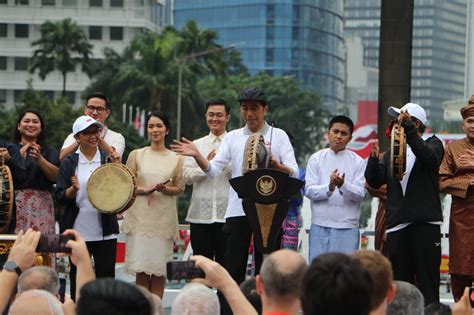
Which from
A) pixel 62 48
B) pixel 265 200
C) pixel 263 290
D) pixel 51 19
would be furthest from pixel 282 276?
pixel 51 19

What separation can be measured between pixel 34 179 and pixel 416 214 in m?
3.08

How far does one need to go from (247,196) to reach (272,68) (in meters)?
165

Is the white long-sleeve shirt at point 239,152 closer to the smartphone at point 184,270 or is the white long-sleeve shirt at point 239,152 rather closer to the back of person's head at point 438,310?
the back of person's head at point 438,310

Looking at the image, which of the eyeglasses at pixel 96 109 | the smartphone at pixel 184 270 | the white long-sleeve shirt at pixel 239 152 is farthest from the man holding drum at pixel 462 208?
Answer: the smartphone at pixel 184 270

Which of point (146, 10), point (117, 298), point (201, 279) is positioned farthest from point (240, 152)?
point (146, 10)

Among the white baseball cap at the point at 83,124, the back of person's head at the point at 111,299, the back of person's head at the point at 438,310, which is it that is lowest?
the back of person's head at the point at 438,310

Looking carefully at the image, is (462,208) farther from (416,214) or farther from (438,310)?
(438,310)

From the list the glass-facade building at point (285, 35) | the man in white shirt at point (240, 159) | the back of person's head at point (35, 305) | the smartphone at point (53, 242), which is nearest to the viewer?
the back of person's head at point (35, 305)

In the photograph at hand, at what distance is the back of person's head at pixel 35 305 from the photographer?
593 centimetres

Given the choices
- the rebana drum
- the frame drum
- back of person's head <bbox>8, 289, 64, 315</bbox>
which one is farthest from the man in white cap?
back of person's head <bbox>8, 289, 64, 315</bbox>

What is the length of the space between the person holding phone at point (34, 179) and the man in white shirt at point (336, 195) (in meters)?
2.14

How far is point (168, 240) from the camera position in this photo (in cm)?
1171

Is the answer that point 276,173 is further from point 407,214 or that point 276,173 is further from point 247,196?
point 407,214

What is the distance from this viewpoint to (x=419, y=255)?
33.4 feet
